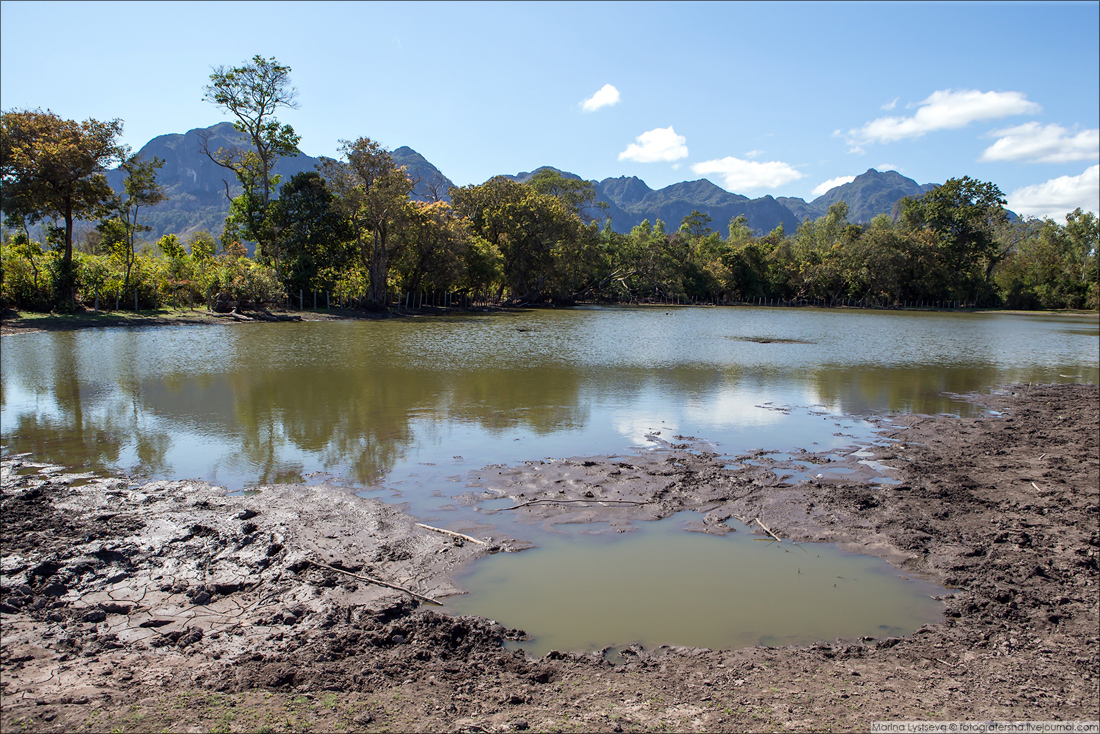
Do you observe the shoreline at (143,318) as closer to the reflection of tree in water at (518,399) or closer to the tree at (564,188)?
the reflection of tree in water at (518,399)

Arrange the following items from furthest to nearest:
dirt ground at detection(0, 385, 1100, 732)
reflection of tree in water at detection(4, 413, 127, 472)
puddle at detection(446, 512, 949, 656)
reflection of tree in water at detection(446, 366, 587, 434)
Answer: reflection of tree in water at detection(446, 366, 587, 434), reflection of tree in water at detection(4, 413, 127, 472), puddle at detection(446, 512, 949, 656), dirt ground at detection(0, 385, 1100, 732)

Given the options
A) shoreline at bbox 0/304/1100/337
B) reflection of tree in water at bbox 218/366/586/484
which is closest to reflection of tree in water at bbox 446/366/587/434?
reflection of tree in water at bbox 218/366/586/484

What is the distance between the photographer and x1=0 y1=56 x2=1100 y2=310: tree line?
3278 cm

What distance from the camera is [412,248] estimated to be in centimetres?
5175

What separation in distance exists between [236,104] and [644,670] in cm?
4935

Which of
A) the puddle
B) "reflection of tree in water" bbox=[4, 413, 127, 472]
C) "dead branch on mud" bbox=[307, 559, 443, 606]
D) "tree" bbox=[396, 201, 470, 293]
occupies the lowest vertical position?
the puddle

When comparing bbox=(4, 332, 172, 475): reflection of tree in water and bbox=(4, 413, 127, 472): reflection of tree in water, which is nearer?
bbox=(4, 413, 127, 472): reflection of tree in water

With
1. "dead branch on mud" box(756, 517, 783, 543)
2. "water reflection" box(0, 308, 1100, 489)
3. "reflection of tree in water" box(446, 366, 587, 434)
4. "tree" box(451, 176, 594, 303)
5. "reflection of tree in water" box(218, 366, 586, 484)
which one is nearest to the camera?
"dead branch on mud" box(756, 517, 783, 543)

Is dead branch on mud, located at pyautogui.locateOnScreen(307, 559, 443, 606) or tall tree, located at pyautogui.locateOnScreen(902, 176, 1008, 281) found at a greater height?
tall tree, located at pyautogui.locateOnScreen(902, 176, 1008, 281)

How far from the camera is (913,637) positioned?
5.04 metres

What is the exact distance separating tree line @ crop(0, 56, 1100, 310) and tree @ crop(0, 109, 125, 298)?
0.28 ft

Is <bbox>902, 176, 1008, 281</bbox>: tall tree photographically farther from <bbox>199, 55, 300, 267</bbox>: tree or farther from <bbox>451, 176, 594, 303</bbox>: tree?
<bbox>199, 55, 300, 267</bbox>: tree

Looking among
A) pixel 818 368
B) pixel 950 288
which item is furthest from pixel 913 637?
pixel 950 288

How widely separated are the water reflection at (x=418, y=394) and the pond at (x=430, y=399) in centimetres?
7
